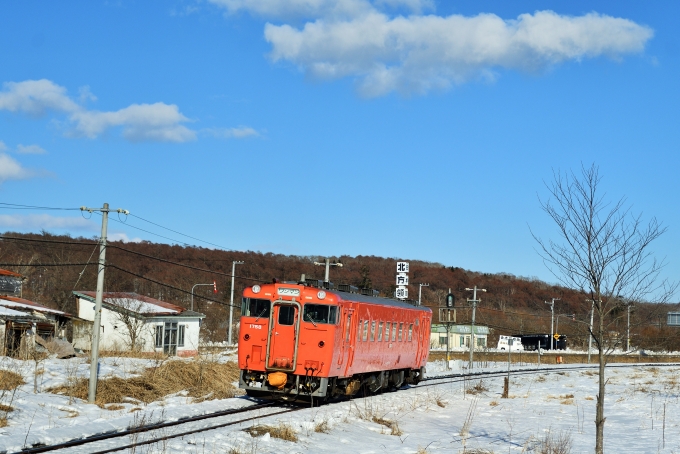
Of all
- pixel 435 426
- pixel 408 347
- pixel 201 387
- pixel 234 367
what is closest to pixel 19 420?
pixel 201 387

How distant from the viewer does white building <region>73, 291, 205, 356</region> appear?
4734cm

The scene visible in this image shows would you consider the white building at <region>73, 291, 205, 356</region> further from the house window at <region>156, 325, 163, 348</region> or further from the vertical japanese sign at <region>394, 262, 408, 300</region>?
the vertical japanese sign at <region>394, 262, 408, 300</region>

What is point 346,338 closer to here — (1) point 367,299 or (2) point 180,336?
(1) point 367,299

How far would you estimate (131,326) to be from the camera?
A: 46781 mm

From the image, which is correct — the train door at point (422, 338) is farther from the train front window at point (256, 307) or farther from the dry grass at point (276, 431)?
the dry grass at point (276, 431)

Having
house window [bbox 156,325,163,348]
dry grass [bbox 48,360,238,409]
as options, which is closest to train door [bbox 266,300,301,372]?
dry grass [bbox 48,360,238,409]

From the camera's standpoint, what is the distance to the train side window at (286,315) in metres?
20.3

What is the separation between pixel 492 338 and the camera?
111 m

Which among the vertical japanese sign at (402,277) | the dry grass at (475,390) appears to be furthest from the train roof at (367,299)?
the vertical japanese sign at (402,277)

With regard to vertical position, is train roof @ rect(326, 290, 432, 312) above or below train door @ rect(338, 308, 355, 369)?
above

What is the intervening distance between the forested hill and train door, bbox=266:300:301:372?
173 ft

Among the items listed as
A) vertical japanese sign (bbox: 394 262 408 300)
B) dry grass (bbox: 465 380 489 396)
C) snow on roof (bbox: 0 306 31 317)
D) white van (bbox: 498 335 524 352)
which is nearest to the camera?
dry grass (bbox: 465 380 489 396)

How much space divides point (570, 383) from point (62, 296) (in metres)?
51.2

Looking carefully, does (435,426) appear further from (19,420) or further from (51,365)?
(51,365)
